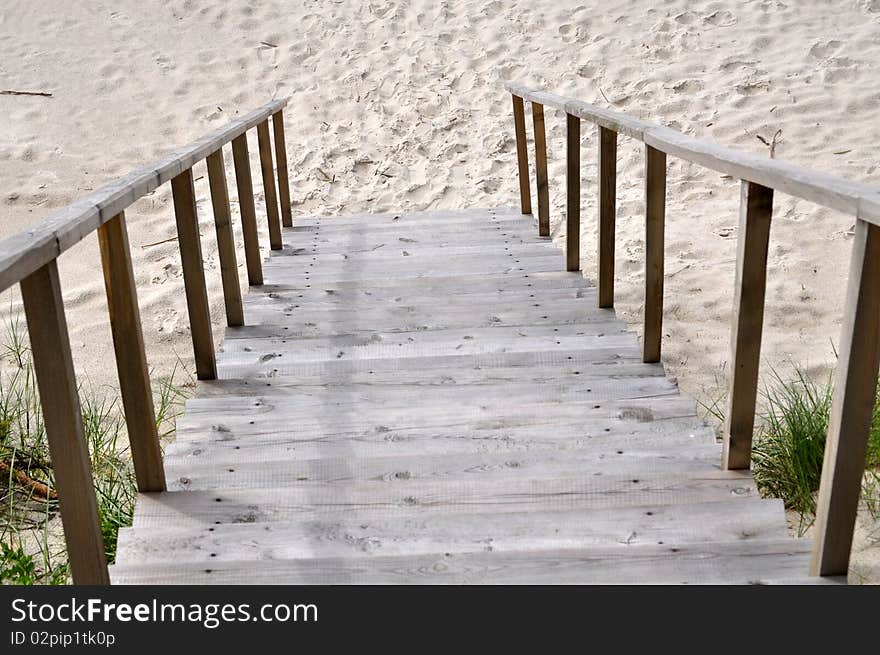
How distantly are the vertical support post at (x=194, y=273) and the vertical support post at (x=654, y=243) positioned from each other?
54.6 inches

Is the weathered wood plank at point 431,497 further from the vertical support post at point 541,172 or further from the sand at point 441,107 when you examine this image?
the vertical support post at point 541,172

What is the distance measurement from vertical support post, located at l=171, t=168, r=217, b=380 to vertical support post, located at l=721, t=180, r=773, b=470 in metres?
1.59

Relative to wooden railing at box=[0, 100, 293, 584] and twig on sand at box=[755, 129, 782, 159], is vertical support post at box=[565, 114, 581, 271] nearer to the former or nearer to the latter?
wooden railing at box=[0, 100, 293, 584]

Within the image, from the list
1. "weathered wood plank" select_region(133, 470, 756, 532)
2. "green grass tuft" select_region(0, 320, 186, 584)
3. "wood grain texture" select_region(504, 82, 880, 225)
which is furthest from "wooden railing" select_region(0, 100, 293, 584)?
"wood grain texture" select_region(504, 82, 880, 225)

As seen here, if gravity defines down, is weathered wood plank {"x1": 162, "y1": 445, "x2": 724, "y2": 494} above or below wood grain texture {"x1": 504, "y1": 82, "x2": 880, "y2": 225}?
below

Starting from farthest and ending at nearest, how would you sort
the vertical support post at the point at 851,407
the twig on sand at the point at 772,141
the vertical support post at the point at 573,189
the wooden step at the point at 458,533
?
the twig on sand at the point at 772,141
the vertical support post at the point at 573,189
the wooden step at the point at 458,533
the vertical support post at the point at 851,407

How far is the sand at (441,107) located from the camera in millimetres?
5398

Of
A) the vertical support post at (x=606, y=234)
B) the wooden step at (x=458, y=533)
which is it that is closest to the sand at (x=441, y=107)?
→ the vertical support post at (x=606, y=234)

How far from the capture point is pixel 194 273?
9.66ft

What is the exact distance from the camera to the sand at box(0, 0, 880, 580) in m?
5.40

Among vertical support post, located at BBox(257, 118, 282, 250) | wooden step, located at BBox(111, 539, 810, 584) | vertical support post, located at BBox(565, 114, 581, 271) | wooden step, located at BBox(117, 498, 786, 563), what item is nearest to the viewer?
wooden step, located at BBox(111, 539, 810, 584)

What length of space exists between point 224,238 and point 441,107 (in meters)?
5.19
